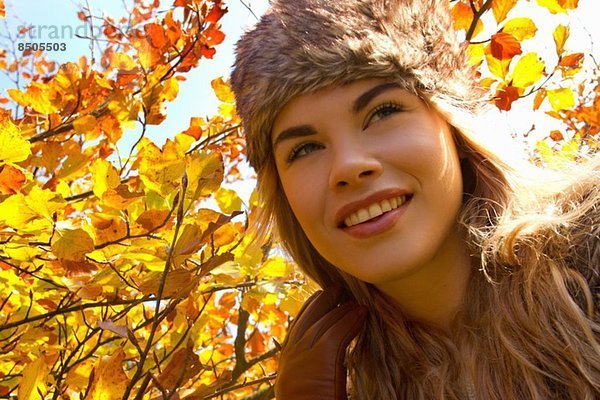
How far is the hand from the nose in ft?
1.22

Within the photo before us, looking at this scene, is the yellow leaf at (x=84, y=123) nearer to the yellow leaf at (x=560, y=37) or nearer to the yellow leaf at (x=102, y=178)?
the yellow leaf at (x=102, y=178)

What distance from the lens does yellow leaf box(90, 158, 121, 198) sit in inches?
47.7

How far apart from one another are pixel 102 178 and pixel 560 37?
4.56 ft

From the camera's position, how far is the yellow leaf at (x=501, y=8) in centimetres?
158

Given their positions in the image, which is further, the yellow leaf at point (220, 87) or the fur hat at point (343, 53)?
the yellow leaf at point (220, 87)

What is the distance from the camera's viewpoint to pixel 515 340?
1.12 meters

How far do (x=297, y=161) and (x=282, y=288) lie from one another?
32 cm

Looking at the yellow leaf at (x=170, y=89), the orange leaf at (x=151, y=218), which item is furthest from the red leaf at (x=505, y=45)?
the orange leaf at (x=151, y=218)

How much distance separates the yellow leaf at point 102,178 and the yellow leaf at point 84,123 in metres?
0.38

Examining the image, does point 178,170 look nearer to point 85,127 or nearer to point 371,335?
point 85,127

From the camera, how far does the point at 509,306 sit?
3.77 feet

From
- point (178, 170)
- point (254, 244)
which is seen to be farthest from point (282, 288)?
point (178, 170)

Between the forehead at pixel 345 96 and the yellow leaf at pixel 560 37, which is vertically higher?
the yellow leaf at pixel 560 37

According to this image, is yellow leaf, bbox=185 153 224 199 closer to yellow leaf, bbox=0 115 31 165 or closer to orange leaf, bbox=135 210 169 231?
orange leaf, bbox=135 210 169 231
